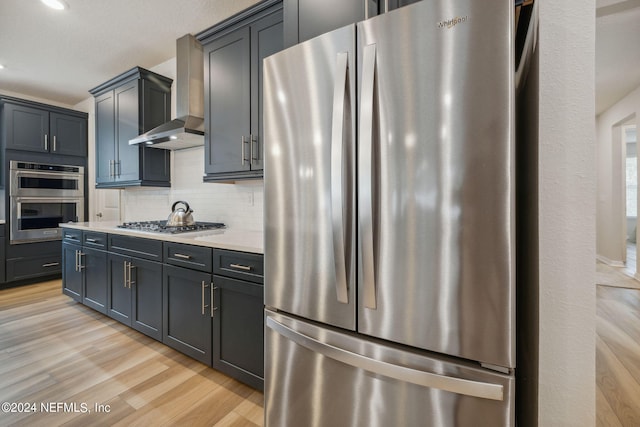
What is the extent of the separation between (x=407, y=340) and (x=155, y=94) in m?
3.51

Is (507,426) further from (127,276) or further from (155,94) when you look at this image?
(155,94)

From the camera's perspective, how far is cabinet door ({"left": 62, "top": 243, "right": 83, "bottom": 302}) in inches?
121

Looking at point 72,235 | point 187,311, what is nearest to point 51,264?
point 72,235

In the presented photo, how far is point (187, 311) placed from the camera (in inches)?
79.0

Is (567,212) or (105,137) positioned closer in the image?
(567,212)

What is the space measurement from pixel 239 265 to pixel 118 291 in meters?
1.60

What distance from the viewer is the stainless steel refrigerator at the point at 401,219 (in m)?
0.79

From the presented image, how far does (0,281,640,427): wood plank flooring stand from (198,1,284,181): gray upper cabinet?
1434 millimetres

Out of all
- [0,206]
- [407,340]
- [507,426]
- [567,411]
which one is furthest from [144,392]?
[0,206]

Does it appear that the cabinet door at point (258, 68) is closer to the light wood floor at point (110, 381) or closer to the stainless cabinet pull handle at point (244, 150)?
the stainless cabinet pull handle at point (244, 150)

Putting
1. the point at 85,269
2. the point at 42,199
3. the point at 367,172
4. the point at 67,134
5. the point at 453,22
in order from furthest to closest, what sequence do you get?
the point at 67,134
the point at 42,199
the point at 85,269
the point at 367,172
the point at 453,22

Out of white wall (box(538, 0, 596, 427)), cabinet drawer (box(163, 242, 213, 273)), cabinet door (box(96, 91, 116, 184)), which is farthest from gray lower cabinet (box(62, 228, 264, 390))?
white wall (box(538, 0, 596, 427))

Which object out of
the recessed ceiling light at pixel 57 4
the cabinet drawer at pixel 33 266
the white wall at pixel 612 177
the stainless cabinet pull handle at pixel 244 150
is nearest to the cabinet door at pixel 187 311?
the stainless cabinet pull handle at pixel 244 150

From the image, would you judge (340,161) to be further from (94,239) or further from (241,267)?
(94,239)
